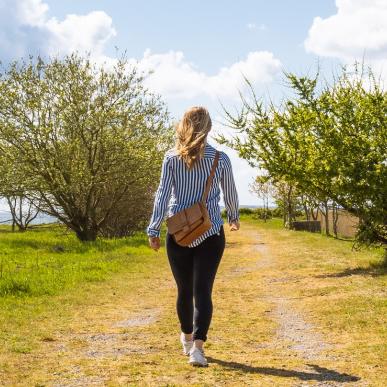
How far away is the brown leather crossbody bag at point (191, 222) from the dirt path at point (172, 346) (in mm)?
1307

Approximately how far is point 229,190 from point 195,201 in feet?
1.35

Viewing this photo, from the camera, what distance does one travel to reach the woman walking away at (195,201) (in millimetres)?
6020

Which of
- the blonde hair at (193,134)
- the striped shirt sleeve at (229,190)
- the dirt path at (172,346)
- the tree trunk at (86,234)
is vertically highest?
the blonde hair at (193,134)

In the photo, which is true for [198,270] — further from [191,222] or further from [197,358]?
[197,358]

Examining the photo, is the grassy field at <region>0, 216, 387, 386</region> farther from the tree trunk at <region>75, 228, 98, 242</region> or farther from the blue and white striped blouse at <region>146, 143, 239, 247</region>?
the tree trunk at <region>75, 228, 98, 242</region>

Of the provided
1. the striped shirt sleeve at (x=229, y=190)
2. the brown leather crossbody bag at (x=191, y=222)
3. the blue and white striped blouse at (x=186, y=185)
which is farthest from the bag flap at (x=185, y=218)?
the striped shirt sleeve at (x=229, y=190)

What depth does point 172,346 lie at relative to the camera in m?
7.32

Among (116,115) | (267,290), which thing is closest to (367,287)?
(267,290)

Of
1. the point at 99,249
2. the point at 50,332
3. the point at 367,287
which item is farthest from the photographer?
the point at 99,249

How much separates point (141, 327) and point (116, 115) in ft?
64.3

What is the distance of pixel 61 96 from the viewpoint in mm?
26438

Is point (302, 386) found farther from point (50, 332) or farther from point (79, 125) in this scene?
point (79, 125)

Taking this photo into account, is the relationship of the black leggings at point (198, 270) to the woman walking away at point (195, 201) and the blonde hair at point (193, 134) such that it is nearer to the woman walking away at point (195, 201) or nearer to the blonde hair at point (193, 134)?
the woman walking away at point (195, 201)

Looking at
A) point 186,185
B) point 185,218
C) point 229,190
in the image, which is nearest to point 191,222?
point 185,218
